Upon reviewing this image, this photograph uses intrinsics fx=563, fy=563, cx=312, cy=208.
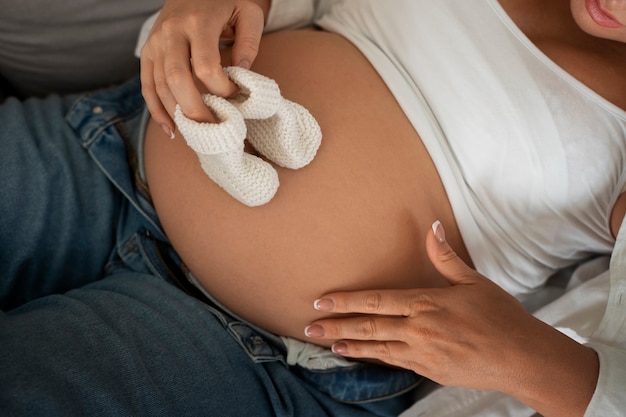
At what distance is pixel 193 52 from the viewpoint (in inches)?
27.0

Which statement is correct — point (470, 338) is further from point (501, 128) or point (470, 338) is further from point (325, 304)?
point (501, 128)

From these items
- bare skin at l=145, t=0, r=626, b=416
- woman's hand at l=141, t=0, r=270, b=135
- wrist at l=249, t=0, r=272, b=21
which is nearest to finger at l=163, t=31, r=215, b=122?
woman's hand at l=141, t=0, r=270, b=135

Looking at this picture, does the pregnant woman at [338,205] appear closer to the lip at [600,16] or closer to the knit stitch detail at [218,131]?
the lip at [600,16]

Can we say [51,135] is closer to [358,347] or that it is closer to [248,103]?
[248,103]

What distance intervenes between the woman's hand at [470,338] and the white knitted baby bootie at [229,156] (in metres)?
0.17

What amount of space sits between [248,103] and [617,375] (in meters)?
0.56

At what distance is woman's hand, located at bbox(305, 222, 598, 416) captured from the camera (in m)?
0.69

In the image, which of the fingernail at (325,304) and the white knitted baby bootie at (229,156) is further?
the fingernail at (325,304)

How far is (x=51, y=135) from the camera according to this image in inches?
34.6

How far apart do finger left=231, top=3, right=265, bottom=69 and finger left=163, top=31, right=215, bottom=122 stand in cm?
6

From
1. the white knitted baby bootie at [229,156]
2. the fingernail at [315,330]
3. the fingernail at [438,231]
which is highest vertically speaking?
the white knitted baby bootie at [229,156]

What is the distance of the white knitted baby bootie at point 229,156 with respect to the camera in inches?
24.5

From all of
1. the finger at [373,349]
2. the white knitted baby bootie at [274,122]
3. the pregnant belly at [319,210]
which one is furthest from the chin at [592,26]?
the finger at [373,349]

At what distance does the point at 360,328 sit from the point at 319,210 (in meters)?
0.17
